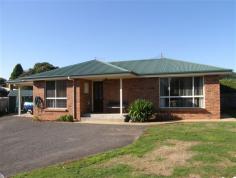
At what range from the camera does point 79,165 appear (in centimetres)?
741

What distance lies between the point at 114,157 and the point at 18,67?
181ft

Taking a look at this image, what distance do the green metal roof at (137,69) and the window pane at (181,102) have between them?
69.5 inches

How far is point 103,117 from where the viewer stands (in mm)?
17938

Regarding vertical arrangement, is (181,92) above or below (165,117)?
above

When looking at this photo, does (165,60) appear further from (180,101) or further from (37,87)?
(37,87)

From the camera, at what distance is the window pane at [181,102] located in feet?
57.9

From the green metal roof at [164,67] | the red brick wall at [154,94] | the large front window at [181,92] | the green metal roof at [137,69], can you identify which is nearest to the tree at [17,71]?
the green metal roof at [137,69]

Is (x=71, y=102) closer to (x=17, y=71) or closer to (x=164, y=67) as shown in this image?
(x=164, y=67)

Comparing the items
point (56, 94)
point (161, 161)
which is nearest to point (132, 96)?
point (56, 94)

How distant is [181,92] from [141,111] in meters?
3.00

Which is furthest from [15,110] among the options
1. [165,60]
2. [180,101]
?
[180,101]

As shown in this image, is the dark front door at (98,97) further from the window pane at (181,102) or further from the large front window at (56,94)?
the window pane at (181,102)

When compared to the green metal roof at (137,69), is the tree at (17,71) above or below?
above

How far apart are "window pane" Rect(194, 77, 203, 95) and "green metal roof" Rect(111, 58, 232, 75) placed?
656 millimetres
